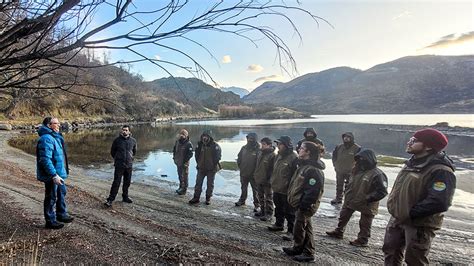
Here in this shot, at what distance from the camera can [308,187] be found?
5320 millimetres

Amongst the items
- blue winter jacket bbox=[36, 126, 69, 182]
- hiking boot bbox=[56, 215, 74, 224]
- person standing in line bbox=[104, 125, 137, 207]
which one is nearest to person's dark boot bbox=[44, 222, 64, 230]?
hiking boot bbox=[56, 215, 74, 224]

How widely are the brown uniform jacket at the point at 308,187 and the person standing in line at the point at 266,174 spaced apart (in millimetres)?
2743

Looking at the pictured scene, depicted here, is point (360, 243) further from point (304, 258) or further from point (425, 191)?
point (425, 191)

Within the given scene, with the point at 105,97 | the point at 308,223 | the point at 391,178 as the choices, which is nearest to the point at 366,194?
the point at 308,223

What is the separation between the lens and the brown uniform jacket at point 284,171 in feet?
A: 22.7

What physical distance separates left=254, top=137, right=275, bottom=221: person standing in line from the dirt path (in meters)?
0.43

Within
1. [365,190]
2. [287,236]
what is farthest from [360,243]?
[287,236]

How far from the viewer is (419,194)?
403cm

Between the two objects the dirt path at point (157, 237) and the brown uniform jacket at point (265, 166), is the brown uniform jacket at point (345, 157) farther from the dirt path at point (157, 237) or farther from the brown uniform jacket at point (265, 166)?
the brown uniform jacket at point (265, 166)

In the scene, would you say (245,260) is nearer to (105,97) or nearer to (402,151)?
(105,97)

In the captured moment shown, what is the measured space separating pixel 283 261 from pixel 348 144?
5.65 metres

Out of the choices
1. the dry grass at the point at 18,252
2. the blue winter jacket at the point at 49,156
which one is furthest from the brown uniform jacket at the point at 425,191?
the blue winter jacket at the point at 49,156

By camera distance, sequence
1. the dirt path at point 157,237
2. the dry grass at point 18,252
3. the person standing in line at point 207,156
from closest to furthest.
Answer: the dry grass at point 18,252
the dirt path at point 157,237
the person standing in line at point 207,156

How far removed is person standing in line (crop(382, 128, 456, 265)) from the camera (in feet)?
12.5
